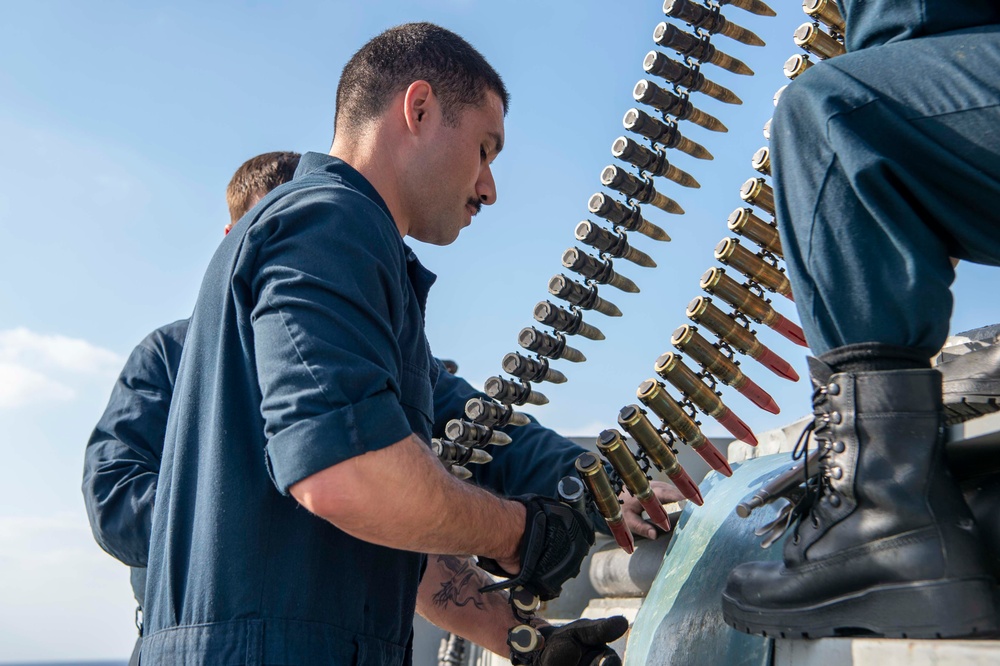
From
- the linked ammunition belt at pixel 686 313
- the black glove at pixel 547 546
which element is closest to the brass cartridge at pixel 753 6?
the linked ammunition belt at pixel 686 313

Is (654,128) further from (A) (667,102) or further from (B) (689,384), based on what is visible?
(B) (689,384)

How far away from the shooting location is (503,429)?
4.48m

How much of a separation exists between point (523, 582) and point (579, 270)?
175cm

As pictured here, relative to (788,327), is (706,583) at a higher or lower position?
lower

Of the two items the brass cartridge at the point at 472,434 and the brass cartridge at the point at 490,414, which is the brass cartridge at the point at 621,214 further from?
the brass cartridge at the point at 472,434

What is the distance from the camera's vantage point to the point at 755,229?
4086 mm

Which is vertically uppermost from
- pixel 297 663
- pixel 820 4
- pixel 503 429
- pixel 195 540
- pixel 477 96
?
pixel 820 4

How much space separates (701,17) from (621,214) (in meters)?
0.85

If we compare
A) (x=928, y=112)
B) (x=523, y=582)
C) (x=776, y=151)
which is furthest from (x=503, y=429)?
(x=928, y=112)

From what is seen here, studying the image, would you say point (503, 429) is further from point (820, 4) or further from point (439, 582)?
point (820, 4)

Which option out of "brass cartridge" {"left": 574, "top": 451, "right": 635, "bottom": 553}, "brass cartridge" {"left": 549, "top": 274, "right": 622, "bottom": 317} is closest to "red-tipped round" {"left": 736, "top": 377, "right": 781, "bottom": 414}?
"brass cartridge" {"left": 574, "top": 451, "right": 635, "bottom": 553}

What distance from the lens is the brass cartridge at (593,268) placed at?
4496mm

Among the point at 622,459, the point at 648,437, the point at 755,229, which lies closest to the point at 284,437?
the point at 622,459

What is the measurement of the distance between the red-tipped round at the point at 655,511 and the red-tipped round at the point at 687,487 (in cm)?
13
